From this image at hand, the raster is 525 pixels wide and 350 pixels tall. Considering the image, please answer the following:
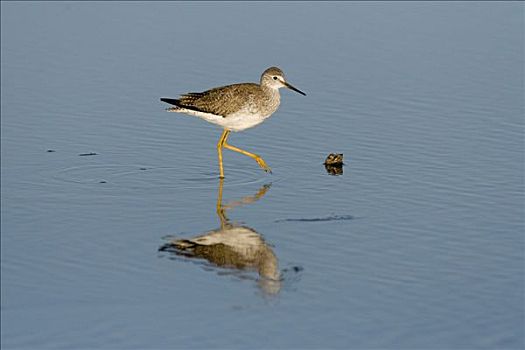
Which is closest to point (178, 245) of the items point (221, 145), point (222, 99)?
point (221, 145)

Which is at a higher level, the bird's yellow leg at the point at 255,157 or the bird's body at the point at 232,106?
the bird's body at the point at 232,106

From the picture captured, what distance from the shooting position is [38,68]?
621 inches

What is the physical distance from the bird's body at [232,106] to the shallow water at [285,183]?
40cm

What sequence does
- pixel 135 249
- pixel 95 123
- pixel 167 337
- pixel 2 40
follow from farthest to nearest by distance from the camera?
pixel 2 40, pixel 95 123, pixel 135 249, pixel 167 337

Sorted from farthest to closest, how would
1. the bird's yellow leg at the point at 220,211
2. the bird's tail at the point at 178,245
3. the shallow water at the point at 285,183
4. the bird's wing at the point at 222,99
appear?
the bird's wing at the point at 222,99 < the bird's yellow leg at the point at 220,211 < the bird's tail at the point at 178,245 < the shallow water at the point at 285,183

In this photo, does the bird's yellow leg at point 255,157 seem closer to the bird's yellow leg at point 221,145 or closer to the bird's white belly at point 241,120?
the bird's yellow leg at point 221,145

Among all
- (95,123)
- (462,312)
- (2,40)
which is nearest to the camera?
(462,312)

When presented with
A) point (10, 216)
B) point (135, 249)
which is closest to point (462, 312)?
point (135, 249)

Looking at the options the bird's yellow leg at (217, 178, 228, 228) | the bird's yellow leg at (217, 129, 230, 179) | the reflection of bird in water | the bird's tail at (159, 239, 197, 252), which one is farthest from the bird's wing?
the bird's tail at (159, 239, 197, 252)

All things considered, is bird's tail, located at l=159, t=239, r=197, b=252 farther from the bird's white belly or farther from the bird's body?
the bird's white belly

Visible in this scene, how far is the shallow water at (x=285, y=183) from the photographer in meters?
8.09

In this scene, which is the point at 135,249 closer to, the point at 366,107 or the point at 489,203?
the point at 489,203

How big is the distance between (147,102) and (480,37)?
5.74 meters

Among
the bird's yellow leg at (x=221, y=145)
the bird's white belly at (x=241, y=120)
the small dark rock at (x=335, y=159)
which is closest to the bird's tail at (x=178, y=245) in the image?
the bird's yellow leg at (x=221, y=145)
